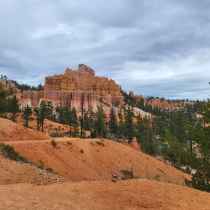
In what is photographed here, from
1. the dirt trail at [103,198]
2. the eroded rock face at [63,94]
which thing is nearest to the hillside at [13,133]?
the dirt trail at [103,198]

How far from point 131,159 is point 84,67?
86.5m

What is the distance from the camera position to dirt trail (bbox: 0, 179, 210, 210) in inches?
210

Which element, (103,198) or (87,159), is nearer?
(103,198)

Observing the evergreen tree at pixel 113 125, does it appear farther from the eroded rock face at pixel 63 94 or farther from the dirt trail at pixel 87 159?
the eroded rock face at pixel 63 94

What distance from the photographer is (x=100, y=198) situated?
6.21 metres

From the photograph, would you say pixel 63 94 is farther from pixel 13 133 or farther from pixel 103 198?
pixel 103 198

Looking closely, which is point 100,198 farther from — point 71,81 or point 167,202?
point 71,81

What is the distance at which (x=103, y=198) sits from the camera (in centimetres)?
623

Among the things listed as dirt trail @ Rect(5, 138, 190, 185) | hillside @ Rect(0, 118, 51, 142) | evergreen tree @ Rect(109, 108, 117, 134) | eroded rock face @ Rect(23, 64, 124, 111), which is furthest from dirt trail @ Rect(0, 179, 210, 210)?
eroded rock face @ Rect(23, 64, 124, 111)

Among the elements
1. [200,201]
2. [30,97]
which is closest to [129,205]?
[200,201]

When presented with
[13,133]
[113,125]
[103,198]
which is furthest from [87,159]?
[113,125]

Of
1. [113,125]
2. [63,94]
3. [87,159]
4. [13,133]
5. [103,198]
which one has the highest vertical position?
[63,94]

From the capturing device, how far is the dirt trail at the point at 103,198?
5340 mm

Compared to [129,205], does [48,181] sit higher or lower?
lower
